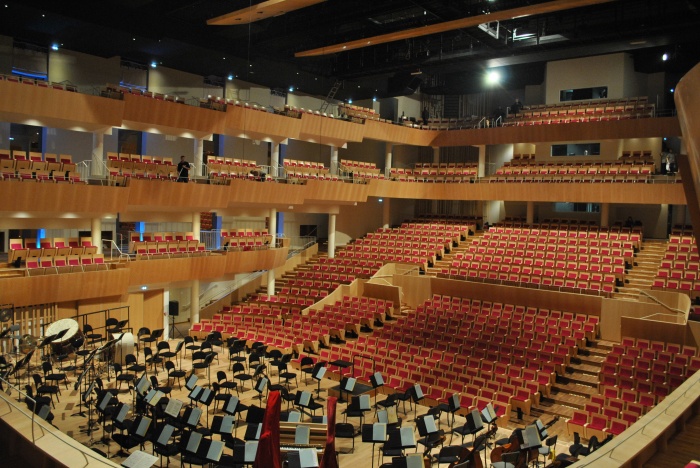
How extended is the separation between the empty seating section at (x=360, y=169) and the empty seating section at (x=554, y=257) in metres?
4.38

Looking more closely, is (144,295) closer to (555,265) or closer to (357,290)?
(357,290)

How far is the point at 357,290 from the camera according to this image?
1738 cm

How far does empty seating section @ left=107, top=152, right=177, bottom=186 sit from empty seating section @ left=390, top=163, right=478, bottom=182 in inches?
340

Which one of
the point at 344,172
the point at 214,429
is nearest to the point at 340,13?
the point at 344,172

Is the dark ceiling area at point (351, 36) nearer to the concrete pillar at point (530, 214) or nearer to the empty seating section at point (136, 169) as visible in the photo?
the empty seating section at point (136, 169)

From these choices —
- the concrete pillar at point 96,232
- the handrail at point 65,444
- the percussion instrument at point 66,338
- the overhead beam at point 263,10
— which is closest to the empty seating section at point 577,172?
the overhead beam at point 263,10

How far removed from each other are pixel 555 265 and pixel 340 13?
931cm

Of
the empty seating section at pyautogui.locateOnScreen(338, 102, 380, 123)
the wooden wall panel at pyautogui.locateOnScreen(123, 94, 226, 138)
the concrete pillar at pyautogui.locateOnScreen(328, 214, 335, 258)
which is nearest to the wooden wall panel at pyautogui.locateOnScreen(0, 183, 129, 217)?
the wooden wall panel at pyautogui.locateOnScreen(123, 94, 226, 138)

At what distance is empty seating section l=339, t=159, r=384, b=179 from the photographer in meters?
19.8

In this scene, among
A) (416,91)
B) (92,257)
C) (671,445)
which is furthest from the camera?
(416,91)

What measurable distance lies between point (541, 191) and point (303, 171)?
757cm

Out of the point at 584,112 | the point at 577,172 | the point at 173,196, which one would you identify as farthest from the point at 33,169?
the point at 584,112

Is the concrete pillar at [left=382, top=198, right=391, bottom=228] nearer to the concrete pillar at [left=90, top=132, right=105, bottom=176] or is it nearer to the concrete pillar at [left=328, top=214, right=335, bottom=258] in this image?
the concrete pillar at [left=328, top=214, right=335, bottom=258]

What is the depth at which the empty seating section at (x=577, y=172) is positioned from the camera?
17.2 m
